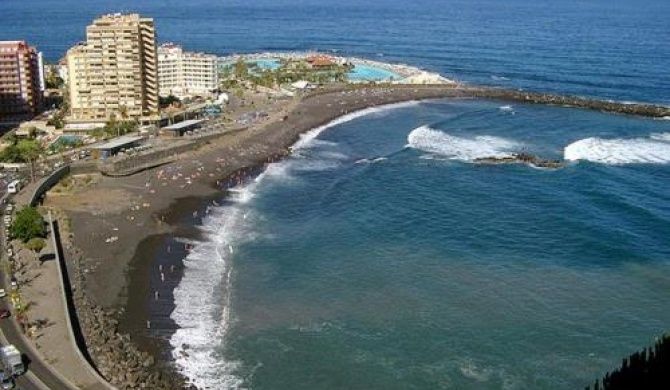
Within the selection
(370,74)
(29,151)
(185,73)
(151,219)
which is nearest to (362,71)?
(370,74)

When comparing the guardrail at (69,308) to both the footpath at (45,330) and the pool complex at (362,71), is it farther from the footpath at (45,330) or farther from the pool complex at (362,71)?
the pool complex at (362,71)

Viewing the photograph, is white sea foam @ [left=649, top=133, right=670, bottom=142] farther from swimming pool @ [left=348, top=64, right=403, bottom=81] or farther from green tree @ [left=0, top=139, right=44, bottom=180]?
green tree @ [left=0, top=139, right=44, bottom=180]

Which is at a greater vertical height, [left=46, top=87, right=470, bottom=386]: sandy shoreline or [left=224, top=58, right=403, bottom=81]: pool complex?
[left=224, top=58, right=403, bottom=81]: pool complex

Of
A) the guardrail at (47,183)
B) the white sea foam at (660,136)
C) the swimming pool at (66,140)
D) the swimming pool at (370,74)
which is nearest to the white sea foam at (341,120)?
the swimming pool at (370,74)

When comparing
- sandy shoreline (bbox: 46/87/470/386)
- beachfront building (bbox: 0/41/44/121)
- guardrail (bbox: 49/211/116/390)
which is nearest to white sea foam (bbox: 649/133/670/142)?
sandy shoreline (bbox: 46/87/470/386)

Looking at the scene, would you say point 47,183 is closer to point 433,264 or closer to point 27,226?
point 27,226

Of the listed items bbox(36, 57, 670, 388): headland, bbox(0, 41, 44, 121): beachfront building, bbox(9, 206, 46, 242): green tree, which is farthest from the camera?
bbox(0, 41, 44, 121): beachfront building

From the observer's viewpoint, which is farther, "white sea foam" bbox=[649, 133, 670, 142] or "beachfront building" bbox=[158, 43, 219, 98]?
"beachfront building" bbox=[158, 43, 219, 98]

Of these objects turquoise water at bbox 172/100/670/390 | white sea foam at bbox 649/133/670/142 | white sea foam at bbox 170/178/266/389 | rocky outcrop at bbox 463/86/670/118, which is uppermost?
rocky outcrop at bbox 463/86/670/118
